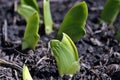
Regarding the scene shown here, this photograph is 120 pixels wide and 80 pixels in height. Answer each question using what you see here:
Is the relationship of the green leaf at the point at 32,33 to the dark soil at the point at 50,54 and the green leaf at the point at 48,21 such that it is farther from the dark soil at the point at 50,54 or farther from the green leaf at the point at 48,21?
the green leaf at the point at 48,21

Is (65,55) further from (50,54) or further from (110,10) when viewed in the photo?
(110,10)

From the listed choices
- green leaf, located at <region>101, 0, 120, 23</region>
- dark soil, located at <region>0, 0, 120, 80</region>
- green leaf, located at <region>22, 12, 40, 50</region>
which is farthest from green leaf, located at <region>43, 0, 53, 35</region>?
green leaf, located at <region>101, 0, 120, 23</region>

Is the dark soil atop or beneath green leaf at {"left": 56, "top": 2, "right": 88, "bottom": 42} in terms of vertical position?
beneath

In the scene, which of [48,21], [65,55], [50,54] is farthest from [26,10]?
[65,55]

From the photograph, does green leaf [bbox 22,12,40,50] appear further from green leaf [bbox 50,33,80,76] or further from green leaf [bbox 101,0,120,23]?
green leaf [bbox 101,0,120,23]

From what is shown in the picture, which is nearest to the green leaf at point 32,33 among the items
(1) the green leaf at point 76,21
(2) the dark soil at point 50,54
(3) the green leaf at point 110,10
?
(2) the dark soil at point 50,54
